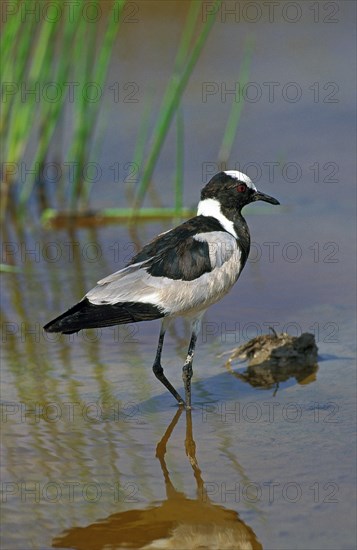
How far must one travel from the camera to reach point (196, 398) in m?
5.98

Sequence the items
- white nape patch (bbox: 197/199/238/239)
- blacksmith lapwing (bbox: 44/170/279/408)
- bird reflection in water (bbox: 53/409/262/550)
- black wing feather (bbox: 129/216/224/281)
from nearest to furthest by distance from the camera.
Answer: bird reflection in water (bbox: 53/409/262/550) → blacksmith lapwing (bbox: 44/170/279/408) → black wing feather (bbox: 129/216/224/281) → white nape patch (bbox: 197/199/238/239)

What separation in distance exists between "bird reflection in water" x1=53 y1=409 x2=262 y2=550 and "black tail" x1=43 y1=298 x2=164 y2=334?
3.26 ft

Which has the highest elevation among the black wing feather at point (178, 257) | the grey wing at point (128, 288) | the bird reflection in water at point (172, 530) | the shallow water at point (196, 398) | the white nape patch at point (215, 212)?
the white nape patch at point (215, 212)

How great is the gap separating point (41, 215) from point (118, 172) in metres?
1.18

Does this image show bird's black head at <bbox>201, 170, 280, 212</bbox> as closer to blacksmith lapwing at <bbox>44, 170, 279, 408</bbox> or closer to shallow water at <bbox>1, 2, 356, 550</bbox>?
blacksmith lapwing at <bbox>44, 170, 279, 408</bbox>

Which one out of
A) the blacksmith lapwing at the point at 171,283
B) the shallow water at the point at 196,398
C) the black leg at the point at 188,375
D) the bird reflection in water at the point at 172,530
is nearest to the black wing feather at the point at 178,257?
the blacksmith lapwing at the point at 171,283

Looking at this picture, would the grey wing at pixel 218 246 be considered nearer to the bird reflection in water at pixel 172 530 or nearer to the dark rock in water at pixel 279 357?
the dark rock in water at pixel 279 357

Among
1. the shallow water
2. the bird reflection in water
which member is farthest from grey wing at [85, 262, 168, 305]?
the bird reflection in water

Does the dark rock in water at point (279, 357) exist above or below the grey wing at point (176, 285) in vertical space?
below

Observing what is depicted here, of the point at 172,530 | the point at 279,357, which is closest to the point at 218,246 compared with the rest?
the point at 279,357

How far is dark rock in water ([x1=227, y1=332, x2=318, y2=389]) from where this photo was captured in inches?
244

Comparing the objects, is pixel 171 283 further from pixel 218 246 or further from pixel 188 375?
pixel 188 375

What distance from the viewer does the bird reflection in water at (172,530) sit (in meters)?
4.46

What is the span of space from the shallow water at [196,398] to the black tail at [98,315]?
51cm
